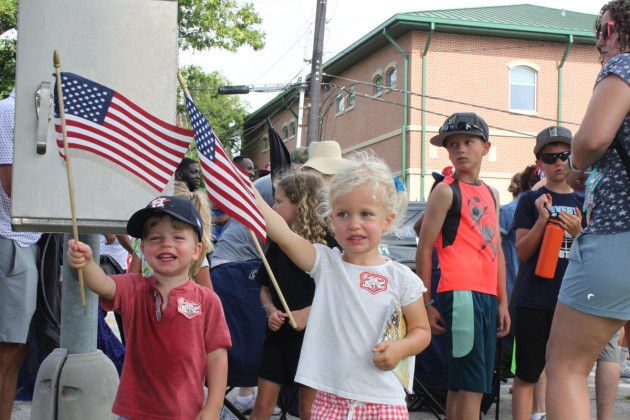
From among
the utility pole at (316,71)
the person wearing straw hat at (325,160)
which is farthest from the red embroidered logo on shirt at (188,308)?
the utility pole at (316,71)

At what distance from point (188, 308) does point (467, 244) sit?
1854mm

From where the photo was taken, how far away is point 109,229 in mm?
4055

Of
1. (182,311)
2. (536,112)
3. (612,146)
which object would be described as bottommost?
(182,311)

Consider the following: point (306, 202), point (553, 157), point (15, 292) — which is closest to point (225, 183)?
point (306, 202)

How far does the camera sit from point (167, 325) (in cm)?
333

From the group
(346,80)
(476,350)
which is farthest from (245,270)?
(346,80)

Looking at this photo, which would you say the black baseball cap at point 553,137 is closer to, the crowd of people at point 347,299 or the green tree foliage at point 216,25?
the crowd of people at point 347,299

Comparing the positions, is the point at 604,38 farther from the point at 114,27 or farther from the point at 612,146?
the point at 114,27

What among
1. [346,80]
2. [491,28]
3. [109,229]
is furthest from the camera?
[346,80]

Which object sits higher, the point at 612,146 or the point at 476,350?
the point at 612,146

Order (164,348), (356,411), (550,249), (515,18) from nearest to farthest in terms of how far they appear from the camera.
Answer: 1. (356,411)
2. (164,348)
3. (550,249)
4. (515,18)

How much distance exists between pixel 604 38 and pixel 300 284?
1.98 meters

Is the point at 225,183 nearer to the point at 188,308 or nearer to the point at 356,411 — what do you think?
the point at 188,308

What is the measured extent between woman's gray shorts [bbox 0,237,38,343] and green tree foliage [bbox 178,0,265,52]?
18.1 meters
